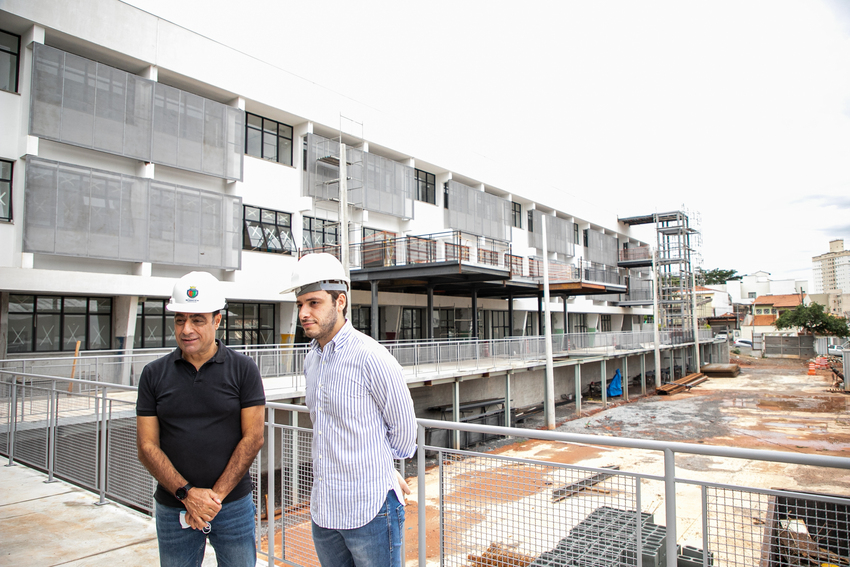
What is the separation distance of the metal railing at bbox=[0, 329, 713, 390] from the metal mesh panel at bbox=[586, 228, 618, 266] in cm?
1608

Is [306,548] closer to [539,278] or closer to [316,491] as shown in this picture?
Result: [316,491]

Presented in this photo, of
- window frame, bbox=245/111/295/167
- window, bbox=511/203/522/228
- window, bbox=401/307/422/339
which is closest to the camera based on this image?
window frame, bbox=245/111/295/167

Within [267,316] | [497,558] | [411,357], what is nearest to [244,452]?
[497,558]

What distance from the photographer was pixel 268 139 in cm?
2284

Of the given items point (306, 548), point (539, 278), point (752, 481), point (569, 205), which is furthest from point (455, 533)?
Result: point (569, 205)

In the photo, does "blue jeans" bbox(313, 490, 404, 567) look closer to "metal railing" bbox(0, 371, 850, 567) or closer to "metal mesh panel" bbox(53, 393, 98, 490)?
"metal railing" bbox(0, 371, 850, 567)

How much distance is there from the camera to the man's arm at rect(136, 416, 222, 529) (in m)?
2.66

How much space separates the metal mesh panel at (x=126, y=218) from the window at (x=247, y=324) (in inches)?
88.4

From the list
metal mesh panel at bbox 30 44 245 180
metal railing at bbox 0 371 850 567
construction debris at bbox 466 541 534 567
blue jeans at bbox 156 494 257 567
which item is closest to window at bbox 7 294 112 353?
metal mesh panel at bbox 30 44 245 180

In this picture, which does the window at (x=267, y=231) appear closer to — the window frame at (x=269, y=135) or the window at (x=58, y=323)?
the window frame at (x=269, y=135)

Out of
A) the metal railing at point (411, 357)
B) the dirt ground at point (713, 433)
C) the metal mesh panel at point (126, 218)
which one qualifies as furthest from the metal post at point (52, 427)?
the metal mesh panel at point (126, 218)

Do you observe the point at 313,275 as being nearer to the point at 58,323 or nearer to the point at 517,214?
the point at 58,323

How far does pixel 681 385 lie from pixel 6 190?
37.7 m

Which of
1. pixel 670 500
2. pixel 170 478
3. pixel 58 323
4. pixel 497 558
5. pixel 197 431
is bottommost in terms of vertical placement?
pixel 497 558
